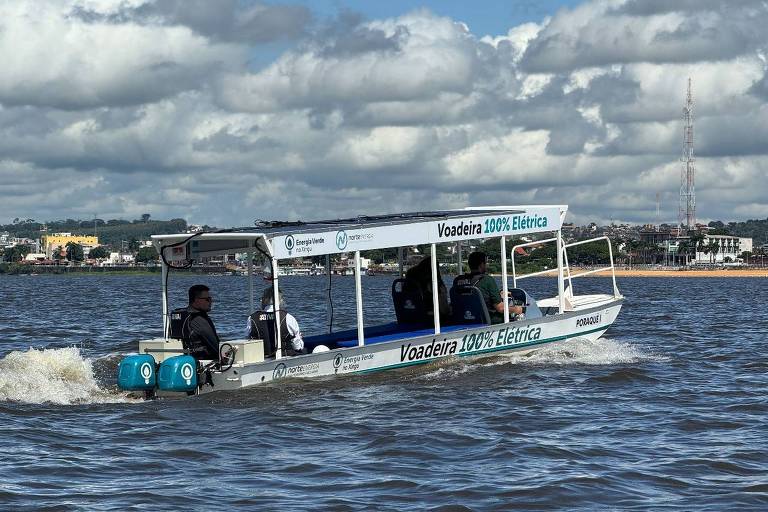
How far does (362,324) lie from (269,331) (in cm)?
177

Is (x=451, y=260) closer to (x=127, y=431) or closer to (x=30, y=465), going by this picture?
(x=127, y=431)

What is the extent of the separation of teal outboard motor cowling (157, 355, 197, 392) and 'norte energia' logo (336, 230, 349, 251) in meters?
3.15

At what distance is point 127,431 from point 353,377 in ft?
15.8

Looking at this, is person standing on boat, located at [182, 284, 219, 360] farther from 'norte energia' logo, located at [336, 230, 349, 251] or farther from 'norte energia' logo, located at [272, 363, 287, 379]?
'norte energia' logo, located at [336, 230, 349, 251]

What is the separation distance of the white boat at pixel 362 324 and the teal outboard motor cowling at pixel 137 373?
1 cm

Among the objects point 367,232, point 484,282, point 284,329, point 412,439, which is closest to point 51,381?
point 284,329

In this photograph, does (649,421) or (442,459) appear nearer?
(442,459)

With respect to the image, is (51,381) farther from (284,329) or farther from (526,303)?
(526,303)

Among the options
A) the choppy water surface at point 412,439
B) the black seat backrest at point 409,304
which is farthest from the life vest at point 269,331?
the black seat backrest at point 409,304

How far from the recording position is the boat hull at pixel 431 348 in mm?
18156

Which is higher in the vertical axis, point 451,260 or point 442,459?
point 451,260

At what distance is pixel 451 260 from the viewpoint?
24.3 m

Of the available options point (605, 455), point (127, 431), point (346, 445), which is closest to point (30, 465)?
point (127, 431)

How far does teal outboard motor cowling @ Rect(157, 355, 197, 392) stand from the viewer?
57.7ft
